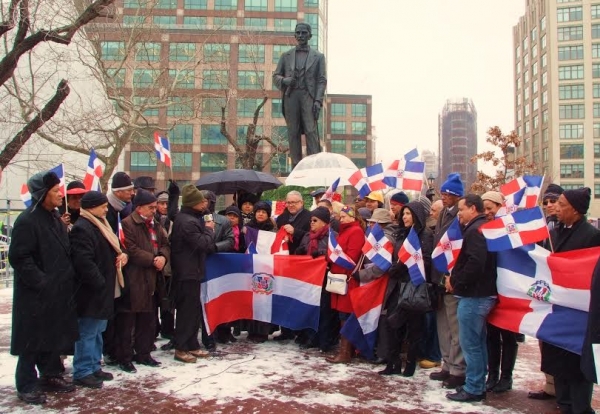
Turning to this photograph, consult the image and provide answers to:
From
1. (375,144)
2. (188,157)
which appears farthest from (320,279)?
(375,144)

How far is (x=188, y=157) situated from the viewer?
6225 cm

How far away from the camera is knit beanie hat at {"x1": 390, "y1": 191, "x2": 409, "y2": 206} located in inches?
275

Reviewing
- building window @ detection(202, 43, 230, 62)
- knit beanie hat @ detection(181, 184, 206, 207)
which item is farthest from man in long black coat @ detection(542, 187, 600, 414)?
building window @ detection(202, 43, 230, 62)

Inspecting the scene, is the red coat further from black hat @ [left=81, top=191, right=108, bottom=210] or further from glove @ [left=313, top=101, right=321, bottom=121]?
glove @ [left=313, top=101, right=321, bottom=121]

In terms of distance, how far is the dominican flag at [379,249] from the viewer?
6.41 m

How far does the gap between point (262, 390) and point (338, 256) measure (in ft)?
6.72

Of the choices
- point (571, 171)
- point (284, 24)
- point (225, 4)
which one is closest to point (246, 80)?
point (284, 24)

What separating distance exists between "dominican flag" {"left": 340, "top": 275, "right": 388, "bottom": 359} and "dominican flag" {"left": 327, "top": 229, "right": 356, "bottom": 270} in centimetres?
33

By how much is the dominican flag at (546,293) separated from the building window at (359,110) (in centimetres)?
8273

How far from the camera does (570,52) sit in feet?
267

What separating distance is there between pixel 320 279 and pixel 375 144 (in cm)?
8364

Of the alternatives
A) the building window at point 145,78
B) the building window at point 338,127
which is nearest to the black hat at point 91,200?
the building window at point 145,78

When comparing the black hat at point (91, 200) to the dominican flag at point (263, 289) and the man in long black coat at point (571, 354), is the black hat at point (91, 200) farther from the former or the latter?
the man in long black coat at point (571, 354)

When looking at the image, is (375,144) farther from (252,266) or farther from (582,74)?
(252,266)
